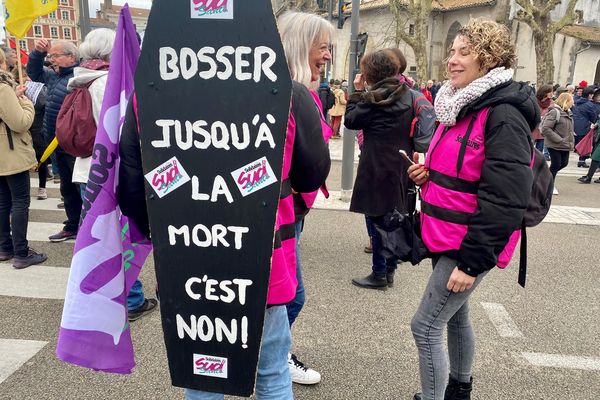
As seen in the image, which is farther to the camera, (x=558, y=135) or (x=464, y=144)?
(x=558, y=135)

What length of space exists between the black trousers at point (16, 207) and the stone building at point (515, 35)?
22674mm

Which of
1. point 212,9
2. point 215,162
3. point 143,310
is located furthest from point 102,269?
point 143,310

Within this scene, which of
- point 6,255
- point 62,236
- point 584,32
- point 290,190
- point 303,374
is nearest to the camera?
point 290,190

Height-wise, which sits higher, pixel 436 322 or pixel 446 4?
pixel 446 4

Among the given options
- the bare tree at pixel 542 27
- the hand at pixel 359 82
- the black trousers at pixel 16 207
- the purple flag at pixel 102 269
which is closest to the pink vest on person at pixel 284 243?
the purple flag at pixel 102 269

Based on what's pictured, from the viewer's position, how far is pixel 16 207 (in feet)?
13.9

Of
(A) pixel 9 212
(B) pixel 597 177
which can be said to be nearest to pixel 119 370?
(A) pixel 9 212

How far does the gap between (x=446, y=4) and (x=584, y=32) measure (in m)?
10.7

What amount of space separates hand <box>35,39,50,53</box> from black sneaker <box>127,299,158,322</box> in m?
3.32

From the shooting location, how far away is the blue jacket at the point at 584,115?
1042 cm

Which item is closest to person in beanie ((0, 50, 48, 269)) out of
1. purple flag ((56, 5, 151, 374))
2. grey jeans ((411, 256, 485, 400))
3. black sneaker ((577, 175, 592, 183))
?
purple flag ((56, 5, 151, 374))

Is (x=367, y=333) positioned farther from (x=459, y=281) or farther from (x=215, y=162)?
(x=215, y=162)

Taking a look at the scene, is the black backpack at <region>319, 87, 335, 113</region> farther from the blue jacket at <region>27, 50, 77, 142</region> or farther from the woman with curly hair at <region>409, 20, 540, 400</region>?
the woman with curly hair at <region>409, 20, 540, 400</region>

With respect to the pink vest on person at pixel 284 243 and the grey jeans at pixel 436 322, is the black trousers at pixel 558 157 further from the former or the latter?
the pink vest on person at pixel 284 243
